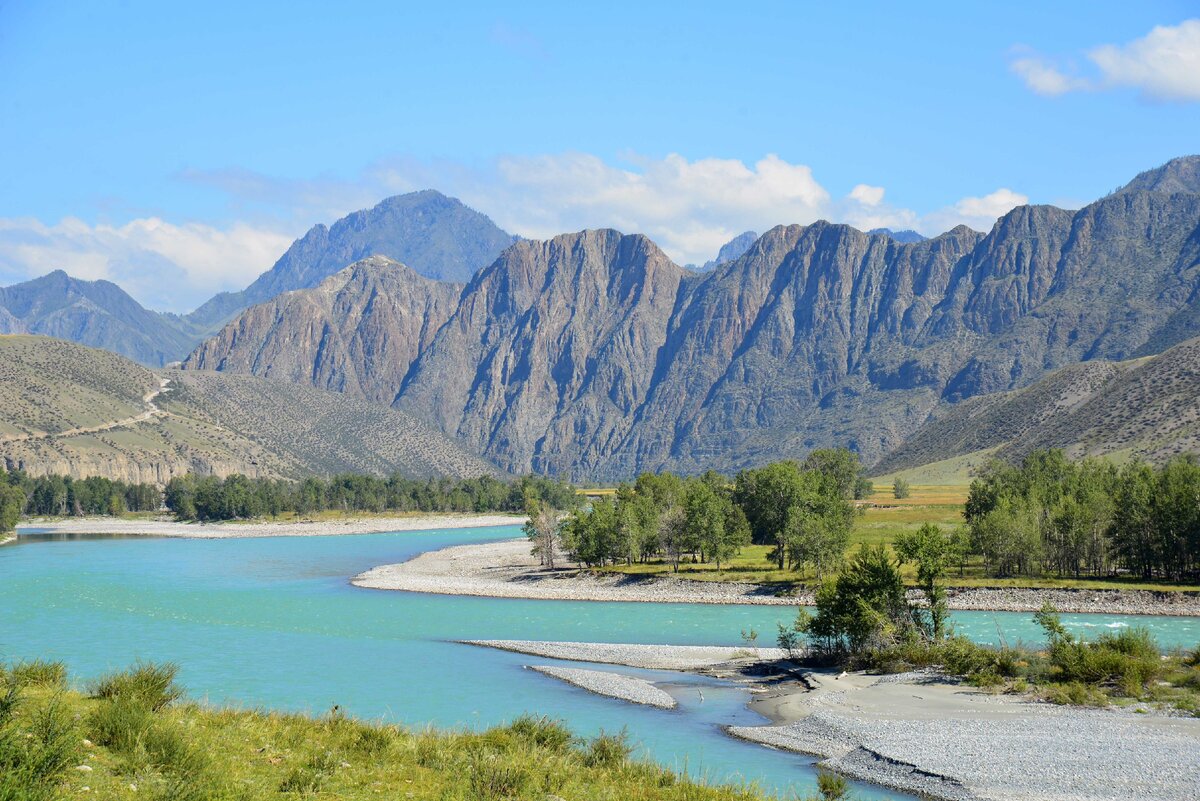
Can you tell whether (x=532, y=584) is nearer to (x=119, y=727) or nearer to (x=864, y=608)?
(x=864, y=608)

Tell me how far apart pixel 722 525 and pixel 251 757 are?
69845 mm

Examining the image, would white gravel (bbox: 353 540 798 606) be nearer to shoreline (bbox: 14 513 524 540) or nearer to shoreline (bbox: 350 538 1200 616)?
shoreline (bbox: 350 538 1200 616)

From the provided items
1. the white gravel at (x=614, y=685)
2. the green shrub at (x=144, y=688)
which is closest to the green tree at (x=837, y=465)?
the white gravel at (x=614, y=685)

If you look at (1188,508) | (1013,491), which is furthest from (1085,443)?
(1188,508)

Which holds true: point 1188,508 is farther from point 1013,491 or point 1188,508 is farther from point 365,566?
point 365,566

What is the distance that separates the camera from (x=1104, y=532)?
244 ft

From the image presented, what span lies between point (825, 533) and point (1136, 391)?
131642mm

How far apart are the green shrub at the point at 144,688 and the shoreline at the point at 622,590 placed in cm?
4862

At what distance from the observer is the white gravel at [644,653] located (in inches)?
1939

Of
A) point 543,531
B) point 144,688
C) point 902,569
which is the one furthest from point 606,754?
point 543,531

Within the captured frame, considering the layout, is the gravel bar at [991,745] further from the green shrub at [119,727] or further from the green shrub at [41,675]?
the green shrub at [41,675]

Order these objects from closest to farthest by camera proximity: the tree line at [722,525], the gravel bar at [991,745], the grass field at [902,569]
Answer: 1. the gravel bar at [991,745]
2. the grass field at [902,569]
3. the tree line at [722,525]

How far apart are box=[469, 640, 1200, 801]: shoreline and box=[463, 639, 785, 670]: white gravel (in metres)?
4.57

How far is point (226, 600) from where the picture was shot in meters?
74.6
